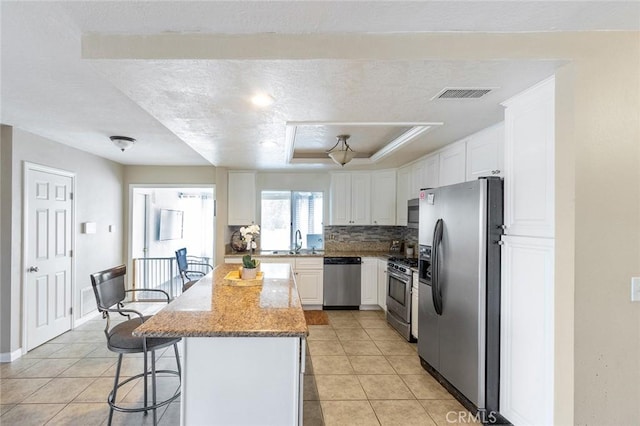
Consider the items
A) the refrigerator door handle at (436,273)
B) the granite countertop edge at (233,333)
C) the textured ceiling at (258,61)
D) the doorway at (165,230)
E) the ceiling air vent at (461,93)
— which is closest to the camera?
the textured ceiling at (258,61)

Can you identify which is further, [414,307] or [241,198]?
[241,198]

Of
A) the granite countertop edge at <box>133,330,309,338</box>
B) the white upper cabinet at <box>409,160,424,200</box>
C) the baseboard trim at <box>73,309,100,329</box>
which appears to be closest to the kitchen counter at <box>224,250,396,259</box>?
the white upper cabinet at <box>409,160,424,200</box>

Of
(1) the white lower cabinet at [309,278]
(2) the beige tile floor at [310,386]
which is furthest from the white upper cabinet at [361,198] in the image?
(2) the beige tile floor at [310,386]

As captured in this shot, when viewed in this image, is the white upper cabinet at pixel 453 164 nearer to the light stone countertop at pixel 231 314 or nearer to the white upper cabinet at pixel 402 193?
the white upper cabinet at pixel 402 193

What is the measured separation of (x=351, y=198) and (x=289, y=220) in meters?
1.23

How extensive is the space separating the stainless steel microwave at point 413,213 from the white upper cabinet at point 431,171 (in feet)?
1.09

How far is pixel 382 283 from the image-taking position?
4.93 m

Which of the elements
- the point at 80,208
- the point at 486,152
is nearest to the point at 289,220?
the point at 80,208

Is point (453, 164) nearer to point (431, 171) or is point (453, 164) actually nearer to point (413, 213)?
point (431, 171)

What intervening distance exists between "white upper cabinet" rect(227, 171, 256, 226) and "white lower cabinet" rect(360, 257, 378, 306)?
2070 mm

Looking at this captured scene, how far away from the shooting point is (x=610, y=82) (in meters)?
1.64

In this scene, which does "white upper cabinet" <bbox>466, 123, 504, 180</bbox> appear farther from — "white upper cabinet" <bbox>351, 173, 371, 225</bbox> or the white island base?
"white upper cabinet" <bbox>351, 173, 371, 225</bbox>

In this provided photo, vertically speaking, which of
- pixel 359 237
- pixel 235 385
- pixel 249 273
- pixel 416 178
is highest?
pixel 416 178

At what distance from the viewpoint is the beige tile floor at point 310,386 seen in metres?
2.34
